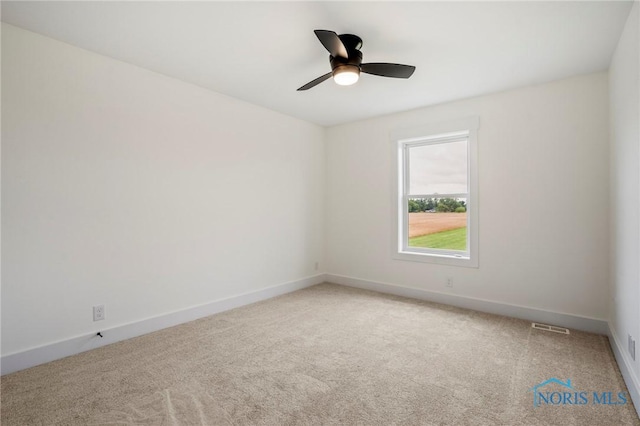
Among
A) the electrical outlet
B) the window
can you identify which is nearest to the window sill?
the window

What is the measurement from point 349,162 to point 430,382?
3.35m

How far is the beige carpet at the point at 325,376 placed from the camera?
181cm

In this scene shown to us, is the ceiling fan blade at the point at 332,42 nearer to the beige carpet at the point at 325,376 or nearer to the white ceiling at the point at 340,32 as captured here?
the white ceiling at the point at 340,32

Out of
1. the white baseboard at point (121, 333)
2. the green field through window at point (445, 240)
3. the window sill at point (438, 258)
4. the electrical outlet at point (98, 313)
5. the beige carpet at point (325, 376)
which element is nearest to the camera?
the beige carpet at point (325, 376)

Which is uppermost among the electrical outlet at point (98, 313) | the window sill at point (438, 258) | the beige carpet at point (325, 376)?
the window sill at point (438, 258)

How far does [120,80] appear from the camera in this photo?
9.29ft

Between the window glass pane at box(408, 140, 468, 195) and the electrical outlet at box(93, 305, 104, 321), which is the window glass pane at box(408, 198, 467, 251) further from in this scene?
the electrical outlet at box(93, 305, 104, 321)

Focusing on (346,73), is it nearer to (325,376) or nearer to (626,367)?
(325,376)

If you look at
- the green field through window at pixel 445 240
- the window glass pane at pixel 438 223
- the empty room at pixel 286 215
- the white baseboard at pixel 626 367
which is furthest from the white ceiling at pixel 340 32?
the white baseboard at pixel 626 367

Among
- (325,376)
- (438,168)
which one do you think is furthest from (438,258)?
(325,376)

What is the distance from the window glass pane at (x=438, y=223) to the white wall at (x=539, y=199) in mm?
305

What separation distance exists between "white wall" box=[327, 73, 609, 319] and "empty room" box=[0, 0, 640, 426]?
19 mm

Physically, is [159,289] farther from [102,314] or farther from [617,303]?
[617,303]

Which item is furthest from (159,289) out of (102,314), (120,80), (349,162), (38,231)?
(349,162)
